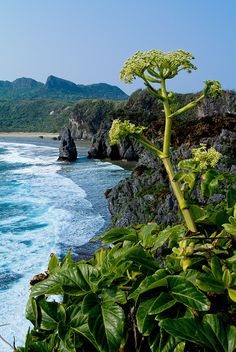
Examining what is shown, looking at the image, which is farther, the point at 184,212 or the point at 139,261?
the point at 184,212

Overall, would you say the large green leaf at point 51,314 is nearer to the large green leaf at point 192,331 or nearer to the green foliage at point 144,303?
the green foliage at point 144,303

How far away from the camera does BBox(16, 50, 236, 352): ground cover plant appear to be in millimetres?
1890

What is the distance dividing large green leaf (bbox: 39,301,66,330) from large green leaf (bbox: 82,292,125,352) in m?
0.21

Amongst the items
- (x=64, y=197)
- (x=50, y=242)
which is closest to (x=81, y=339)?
(x=50, y=242)

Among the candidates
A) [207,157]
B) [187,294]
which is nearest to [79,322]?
[187,294]

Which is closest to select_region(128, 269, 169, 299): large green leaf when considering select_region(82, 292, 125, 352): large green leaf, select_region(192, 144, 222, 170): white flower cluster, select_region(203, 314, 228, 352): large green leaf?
select_region(82, 292, 125, 352): large green leaf

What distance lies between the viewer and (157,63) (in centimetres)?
268

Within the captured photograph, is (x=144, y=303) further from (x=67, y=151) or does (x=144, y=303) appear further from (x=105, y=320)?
(x=67, y=151)

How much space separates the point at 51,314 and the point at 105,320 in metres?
0.37

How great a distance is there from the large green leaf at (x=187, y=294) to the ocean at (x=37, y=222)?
9.12ft

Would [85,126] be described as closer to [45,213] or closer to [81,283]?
[45,213]

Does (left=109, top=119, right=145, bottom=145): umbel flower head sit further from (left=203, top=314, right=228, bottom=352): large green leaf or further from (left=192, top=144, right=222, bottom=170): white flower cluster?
(left=203, top=314, right=228, bottom=352): large green leaf

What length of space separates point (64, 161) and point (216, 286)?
63641 mm

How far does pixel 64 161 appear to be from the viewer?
65.0 meters
